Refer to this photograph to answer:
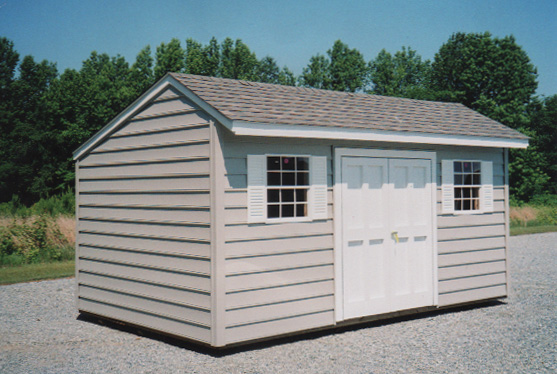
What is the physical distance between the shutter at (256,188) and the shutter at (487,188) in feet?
13.9

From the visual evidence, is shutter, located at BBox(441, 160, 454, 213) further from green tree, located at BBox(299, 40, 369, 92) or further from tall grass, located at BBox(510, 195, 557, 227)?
green tree, located at BBox(299, 40, 369, 92)

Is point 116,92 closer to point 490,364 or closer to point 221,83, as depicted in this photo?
point 221,83

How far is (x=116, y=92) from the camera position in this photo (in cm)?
3712

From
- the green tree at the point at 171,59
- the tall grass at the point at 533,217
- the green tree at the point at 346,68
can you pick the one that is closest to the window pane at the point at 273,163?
the tall grass at the point at 533,217

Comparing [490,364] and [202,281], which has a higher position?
[202,281]

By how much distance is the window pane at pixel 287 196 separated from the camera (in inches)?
261

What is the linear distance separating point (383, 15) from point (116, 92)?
18.9 m

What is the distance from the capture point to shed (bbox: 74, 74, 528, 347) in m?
6.15

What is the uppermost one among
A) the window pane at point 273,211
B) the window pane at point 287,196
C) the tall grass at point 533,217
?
the window pane at point 287,196

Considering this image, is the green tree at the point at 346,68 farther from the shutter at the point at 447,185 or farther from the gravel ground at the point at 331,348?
the gravel ground at the point at 331,348

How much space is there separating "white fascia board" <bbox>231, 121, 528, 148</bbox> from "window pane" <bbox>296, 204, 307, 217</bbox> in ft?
2.94

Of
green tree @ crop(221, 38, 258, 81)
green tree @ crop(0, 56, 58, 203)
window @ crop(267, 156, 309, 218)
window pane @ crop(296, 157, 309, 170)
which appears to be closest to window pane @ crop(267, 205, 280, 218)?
window @ crop(267, 156, 309, 218)

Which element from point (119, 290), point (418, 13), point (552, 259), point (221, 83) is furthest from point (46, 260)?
point (418, 13)

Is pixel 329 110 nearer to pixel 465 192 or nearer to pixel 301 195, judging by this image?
pixel 301 195
